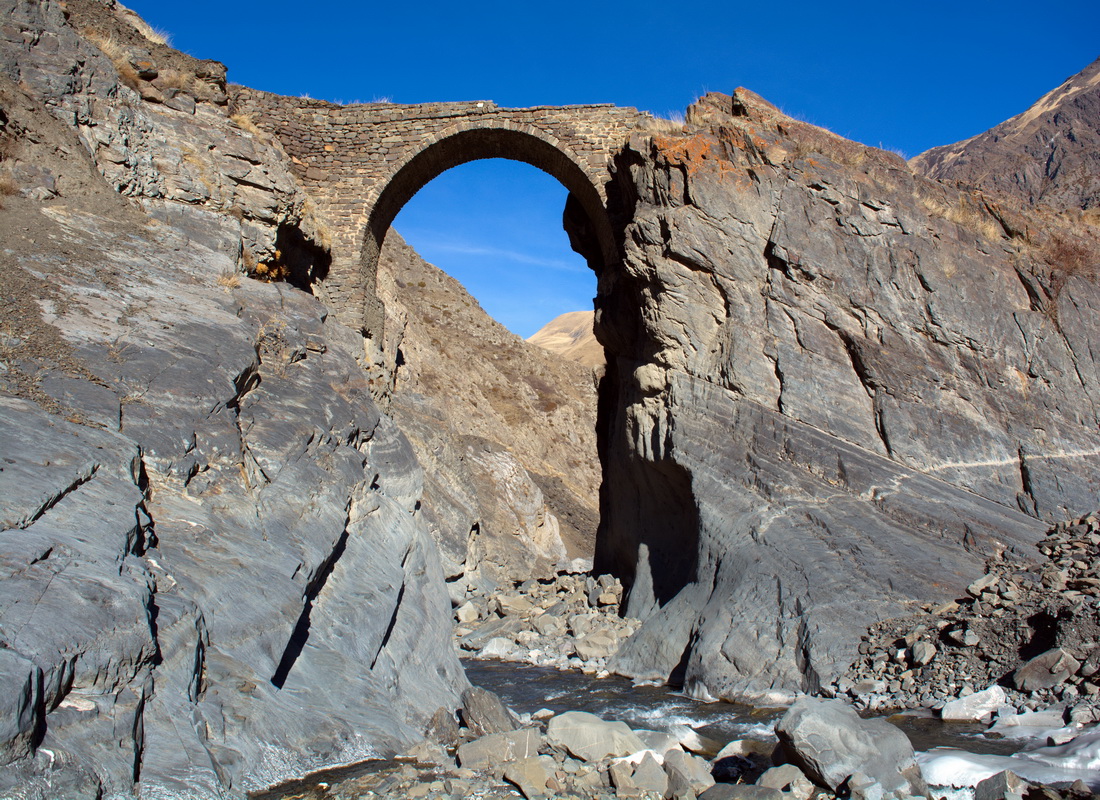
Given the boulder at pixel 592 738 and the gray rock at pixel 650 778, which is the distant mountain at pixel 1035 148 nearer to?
the boulder at pixel 592 738

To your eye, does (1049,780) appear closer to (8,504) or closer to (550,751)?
(550,751)

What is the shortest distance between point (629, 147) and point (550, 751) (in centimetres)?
894

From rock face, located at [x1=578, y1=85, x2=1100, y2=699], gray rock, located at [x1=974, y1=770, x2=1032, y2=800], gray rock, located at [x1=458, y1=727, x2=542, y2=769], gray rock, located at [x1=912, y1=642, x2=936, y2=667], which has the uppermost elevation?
rock face, located at [x1=578, y1=85, x2=1100, y2=699]

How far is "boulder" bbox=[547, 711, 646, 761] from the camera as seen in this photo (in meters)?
5.00

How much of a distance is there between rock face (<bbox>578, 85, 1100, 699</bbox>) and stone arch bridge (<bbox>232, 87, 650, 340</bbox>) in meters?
1.82

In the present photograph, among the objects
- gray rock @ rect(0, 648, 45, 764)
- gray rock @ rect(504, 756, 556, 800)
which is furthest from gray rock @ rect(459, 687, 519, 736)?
gray rock @ rect(0, 648, 45, 764)

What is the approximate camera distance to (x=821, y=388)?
9516 millimetres

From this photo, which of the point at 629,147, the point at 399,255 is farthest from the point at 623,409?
the point at 399,255

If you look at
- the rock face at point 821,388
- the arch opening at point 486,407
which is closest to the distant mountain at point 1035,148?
the rock face at point 821,388

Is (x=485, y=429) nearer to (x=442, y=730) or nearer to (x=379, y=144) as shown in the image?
(x=379, y=144)

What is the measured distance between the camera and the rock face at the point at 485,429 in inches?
648

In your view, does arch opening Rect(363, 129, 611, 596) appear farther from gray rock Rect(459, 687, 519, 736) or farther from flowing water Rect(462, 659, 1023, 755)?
gray rock Rect(459, 687, 519, 736)

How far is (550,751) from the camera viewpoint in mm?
5016

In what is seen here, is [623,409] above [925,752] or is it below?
above
